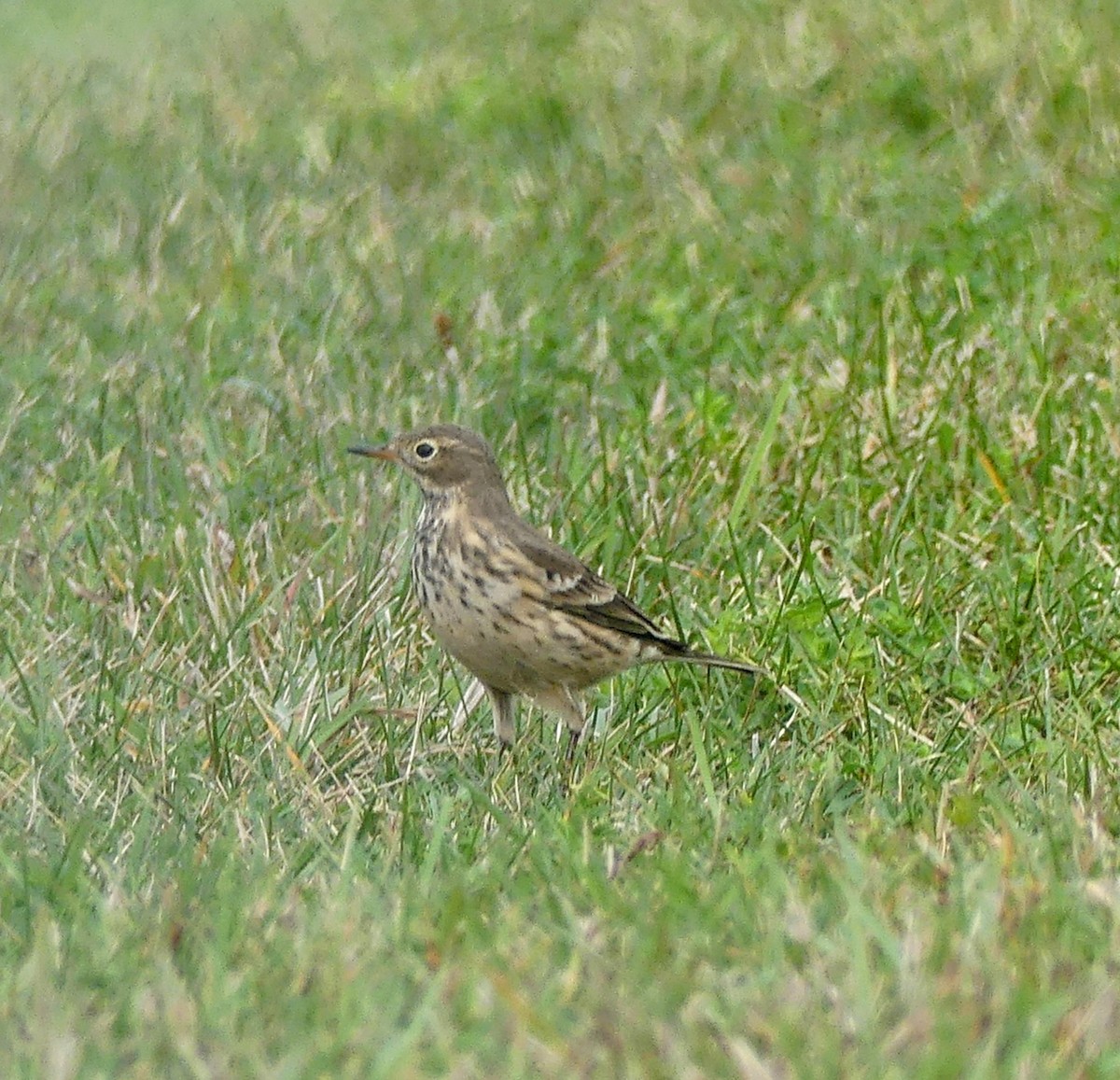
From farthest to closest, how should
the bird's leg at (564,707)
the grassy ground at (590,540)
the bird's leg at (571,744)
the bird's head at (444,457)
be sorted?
the bird's head at (444,457) < the bird's leg at (564,707) < the bird's leg at (571,744) < the grassy ground at (590,540)

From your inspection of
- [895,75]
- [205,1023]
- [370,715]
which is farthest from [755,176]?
[205,1023]

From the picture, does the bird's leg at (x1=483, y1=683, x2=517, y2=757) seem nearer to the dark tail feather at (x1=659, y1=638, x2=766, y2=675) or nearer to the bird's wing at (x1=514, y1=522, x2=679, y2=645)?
the bird's wing at (x1=514, y1=522, x2=679, y2=645)

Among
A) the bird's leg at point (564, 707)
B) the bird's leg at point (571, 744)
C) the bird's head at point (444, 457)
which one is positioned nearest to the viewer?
the bird's leg at point (571, 744)

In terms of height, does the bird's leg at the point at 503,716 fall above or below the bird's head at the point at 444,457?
below

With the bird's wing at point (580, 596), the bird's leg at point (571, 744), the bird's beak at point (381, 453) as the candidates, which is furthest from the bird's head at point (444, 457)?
the bird's leg at point (571, 744)

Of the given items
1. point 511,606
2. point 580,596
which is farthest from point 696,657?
point 511,606

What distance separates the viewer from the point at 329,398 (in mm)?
7535

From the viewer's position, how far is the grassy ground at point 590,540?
3605 millimetres

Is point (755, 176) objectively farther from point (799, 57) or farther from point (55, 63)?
point (55, 63)

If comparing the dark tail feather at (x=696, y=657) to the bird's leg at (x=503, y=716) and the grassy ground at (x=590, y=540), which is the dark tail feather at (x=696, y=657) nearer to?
the grassy ground at (x=590, y=540)

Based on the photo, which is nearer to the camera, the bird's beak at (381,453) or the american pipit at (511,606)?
the american pipit at (511,606)

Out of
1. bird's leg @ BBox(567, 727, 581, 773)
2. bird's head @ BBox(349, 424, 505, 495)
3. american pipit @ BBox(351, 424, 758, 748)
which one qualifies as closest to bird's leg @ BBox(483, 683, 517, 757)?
american pipit @ BBox(351, 424, 758, 748)

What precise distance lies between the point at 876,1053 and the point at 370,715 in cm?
249

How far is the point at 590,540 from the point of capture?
6.46 m
